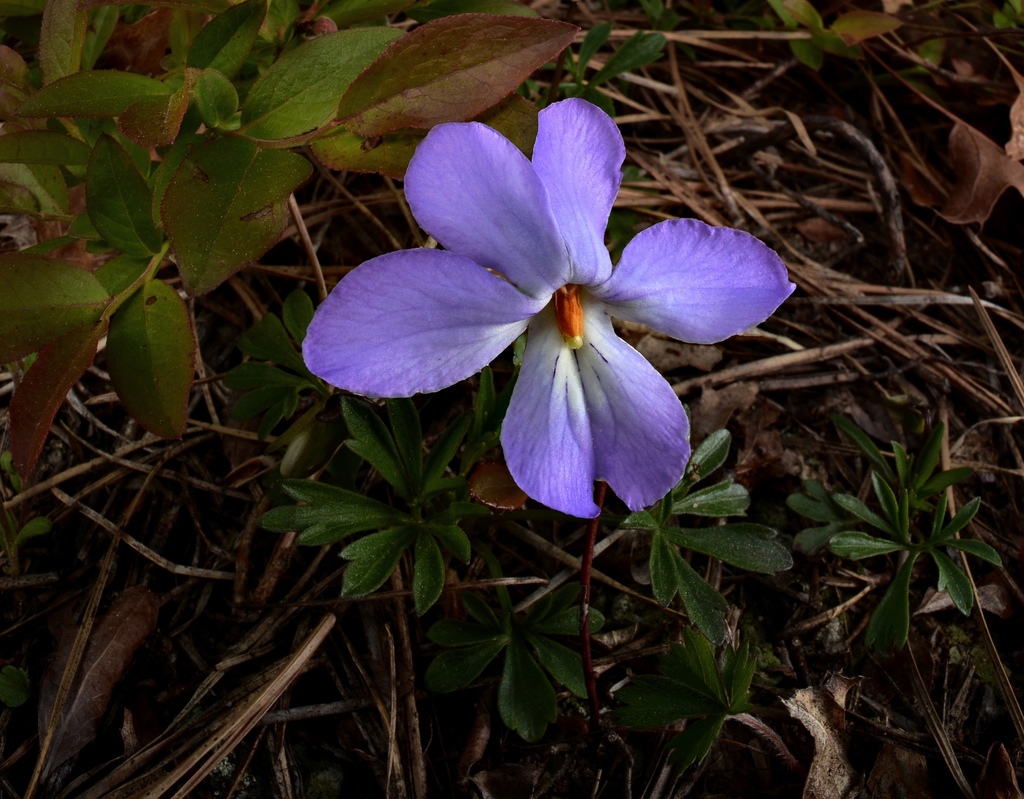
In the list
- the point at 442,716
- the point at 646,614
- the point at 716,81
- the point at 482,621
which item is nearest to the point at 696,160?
the point at 716,81

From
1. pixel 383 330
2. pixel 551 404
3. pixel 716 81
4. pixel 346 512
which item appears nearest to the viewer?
pixel 383 330

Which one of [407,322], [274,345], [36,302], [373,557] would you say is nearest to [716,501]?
[373,557]

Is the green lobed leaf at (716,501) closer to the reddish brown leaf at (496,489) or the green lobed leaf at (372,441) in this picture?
the reddish brown leaf at (496,489)

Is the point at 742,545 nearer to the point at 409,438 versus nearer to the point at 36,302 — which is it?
the point at 409,438

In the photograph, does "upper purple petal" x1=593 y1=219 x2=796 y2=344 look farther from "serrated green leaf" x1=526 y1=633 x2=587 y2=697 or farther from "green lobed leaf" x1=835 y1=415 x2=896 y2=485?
"green lobed leaf" x1=835 y1=415 x2=896 y2=485

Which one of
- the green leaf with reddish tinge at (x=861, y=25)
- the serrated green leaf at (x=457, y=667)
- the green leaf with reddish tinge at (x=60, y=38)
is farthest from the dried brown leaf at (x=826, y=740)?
the green leaf with reddish tinge at (x=861, y=25)

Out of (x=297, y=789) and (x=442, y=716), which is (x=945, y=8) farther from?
(x=297, y=789)
